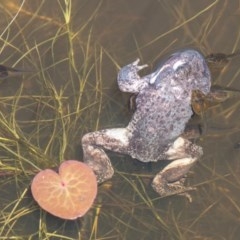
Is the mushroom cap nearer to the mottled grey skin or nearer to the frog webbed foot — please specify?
the mottled grey skin

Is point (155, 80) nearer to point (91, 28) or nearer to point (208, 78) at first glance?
point (208, 78)

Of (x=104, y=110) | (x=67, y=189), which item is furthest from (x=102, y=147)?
(x=67, y=189)

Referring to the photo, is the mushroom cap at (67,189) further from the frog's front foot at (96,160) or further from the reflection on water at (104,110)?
the reflection on water at (104,110)

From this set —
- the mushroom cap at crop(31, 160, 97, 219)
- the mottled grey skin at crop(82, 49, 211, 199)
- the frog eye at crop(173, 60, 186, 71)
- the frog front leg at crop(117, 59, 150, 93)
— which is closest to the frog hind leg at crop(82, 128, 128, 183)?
the mottled grey skin at crop(82, 49, 211, 199)

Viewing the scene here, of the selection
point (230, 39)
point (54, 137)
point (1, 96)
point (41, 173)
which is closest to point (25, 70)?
point (1, 96)

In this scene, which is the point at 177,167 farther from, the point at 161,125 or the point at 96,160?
the point at 96,160
